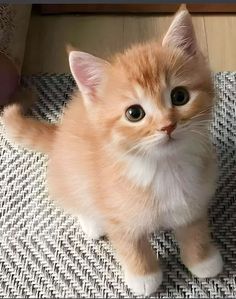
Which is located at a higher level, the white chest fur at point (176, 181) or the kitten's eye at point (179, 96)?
the kitten's eye at point (179, 96)

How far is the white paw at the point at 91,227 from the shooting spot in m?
1.28

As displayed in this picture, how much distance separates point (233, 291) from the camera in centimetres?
120

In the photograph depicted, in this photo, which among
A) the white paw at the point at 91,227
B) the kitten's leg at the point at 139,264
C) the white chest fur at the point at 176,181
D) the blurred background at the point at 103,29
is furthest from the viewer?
the blurred background at the point at 103,29

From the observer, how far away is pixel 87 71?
1009 millimetres

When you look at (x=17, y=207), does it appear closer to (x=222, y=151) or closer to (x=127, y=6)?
(x=222, y=151)

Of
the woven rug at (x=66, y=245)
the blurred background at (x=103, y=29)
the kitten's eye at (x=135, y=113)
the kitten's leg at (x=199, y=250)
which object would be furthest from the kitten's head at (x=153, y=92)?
the blurred background at (x=103, y=29)

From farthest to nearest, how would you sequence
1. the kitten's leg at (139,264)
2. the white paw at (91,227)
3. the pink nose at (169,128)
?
the white paw at (91,227)
the kitten's leg at (139,264)
the pink nose at (169,128)

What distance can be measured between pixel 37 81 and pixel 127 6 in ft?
1.46

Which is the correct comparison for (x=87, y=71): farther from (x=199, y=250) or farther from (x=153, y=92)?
(x=199, y=250)

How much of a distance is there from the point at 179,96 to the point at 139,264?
40cm

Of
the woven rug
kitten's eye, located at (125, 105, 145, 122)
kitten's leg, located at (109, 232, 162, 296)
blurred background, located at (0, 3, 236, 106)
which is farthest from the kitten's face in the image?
blurred background, located at (0, 3, 236, 106)

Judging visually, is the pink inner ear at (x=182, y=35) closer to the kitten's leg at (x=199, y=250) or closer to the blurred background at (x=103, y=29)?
the kitten's leg at (x=199, y=250)

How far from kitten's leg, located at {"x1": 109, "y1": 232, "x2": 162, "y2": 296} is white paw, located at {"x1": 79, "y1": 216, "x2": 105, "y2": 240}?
3.8 inches

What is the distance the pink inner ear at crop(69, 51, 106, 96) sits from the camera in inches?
38.8
